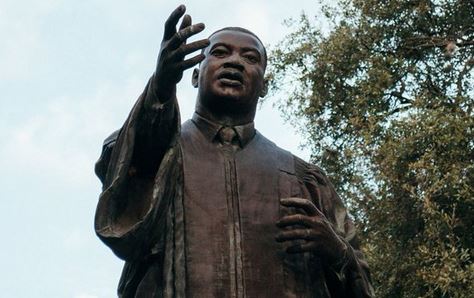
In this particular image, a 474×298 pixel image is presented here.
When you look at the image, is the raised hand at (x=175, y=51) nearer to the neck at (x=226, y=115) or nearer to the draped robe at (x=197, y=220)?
the draped robe at (x=197, y=220)

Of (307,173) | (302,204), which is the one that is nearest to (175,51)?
(302,204)

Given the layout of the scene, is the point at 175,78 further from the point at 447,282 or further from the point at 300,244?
the point at 447,282

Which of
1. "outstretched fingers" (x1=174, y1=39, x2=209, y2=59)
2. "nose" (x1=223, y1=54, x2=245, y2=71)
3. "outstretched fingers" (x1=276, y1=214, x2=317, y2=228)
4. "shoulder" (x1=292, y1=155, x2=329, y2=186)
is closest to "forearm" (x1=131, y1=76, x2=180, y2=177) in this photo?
"outstretched fingers" (x1=174, y1=39, x2=209, y2=59)

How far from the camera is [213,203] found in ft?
27.2

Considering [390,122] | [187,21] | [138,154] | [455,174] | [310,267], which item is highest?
[390,122]

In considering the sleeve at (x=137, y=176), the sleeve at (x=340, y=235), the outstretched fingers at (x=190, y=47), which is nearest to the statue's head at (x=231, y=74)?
the sleeve at (x=137, y=176)

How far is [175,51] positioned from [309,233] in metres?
1.39

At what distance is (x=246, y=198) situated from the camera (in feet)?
27.5

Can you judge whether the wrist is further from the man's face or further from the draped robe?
the man's face

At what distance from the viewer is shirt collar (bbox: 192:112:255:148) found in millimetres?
8625

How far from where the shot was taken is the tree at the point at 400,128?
1872cm

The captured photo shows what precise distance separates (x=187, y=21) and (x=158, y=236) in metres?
1.35

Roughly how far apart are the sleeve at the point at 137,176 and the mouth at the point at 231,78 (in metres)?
0.52

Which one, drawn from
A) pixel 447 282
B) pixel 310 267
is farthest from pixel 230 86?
pixel 447 282
